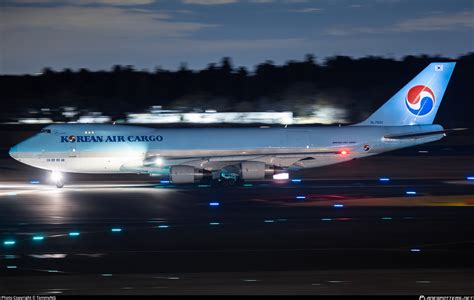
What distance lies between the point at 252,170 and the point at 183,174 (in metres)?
3.13

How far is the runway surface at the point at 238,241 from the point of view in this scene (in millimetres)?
14508

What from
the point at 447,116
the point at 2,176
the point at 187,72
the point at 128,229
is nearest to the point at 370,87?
the point at 447,116

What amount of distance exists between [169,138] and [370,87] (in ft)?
324

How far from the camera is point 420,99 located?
130 ft

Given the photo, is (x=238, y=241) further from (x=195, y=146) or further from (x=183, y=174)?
(x=195, y=146)

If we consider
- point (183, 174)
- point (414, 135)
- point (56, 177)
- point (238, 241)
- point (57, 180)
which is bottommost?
point (238, 241)

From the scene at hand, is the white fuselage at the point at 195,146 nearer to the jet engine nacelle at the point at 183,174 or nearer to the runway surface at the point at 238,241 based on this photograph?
the jet engine nacelle at the point at 183,174

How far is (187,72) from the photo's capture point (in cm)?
15425

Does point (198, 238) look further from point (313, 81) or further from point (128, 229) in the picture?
point (313, 81)

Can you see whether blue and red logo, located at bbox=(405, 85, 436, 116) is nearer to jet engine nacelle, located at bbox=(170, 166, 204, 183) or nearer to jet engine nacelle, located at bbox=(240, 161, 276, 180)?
jet engine nacelle, located at bbox=(240, 161, 276, 180)

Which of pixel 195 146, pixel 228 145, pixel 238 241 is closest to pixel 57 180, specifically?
pixel 195 146

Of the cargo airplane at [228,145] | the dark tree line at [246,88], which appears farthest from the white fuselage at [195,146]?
the dark tree line at [246,88]

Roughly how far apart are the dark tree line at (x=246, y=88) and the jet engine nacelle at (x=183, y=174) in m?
66.9

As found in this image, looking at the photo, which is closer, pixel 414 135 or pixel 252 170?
pixel 252 170
